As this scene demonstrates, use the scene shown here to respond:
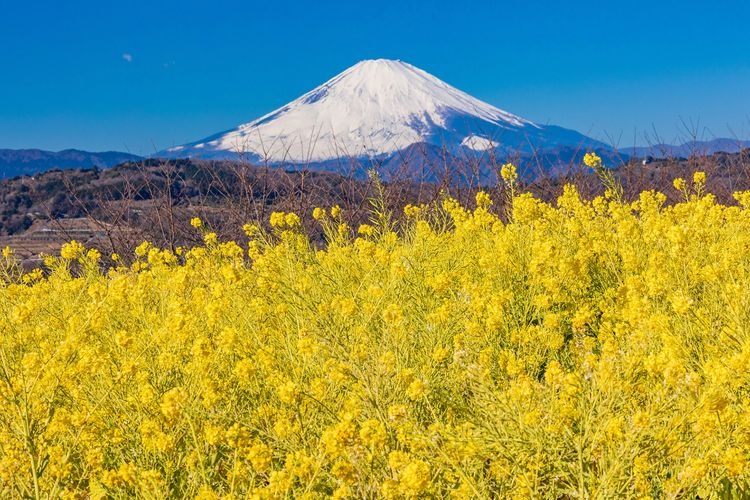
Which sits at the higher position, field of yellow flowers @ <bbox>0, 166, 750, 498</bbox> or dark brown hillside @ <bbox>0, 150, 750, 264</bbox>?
dark brown hillside @ <bbox>0, 150, 750, 264</bbox>

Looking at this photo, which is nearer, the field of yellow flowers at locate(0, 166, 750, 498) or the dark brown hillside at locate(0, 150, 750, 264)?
the field of yellow flowers at locate(0, 166, 750, 498)

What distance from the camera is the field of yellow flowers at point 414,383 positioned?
7.39ft

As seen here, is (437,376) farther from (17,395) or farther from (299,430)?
(17,395)

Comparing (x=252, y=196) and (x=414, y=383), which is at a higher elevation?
(x=252, y=196)

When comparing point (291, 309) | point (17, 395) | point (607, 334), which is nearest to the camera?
point (17, 395)

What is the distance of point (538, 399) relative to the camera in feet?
8.73

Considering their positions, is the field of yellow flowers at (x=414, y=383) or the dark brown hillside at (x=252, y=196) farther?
the dark brown hillside at (x=252, y=196)

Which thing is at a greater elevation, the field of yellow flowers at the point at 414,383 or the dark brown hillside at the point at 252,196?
the dark brown hillside at the point at 252,196

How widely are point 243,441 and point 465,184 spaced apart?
34.5ft

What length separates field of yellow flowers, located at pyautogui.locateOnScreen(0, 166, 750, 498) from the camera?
225 centimetres

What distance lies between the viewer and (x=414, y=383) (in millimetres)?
2443

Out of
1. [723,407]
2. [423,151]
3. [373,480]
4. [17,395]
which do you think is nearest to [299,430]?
[373,480]

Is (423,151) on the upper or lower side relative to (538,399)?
upper

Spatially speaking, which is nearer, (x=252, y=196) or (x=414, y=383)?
(x=414, y=383)
